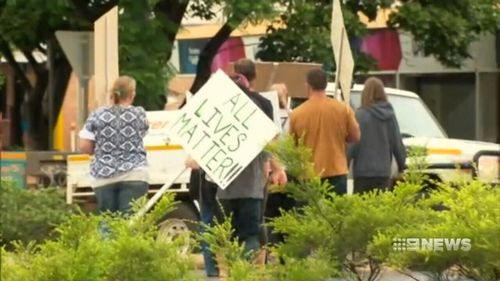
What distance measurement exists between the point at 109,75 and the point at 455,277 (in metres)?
6.27

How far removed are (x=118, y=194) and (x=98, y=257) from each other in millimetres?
4522

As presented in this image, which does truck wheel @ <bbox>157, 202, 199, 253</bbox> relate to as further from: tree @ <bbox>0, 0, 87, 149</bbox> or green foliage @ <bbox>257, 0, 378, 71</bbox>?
green foliage @ <bbox>257, 0, 378, 71</bbox>

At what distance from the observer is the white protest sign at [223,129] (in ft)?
29.1

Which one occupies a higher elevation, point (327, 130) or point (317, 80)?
point (317, 80)

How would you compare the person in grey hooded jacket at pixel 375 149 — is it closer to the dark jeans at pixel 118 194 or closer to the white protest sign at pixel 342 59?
the white protest sign at pixel 342 59

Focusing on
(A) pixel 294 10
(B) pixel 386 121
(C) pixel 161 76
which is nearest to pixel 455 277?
(B) pixel 386 121

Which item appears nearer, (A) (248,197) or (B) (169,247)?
(B) (169,247)

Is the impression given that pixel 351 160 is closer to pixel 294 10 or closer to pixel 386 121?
pixel 386 121

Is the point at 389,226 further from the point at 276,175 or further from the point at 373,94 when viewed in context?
the point at 373,94

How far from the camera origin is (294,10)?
67.3ft

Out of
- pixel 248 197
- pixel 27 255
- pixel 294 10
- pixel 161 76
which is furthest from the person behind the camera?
pixel 294 10

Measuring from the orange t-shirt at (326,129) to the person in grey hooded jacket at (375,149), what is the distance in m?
1.18

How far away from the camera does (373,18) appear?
22641mm

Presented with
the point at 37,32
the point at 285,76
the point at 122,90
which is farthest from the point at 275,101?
the point at 37,32
